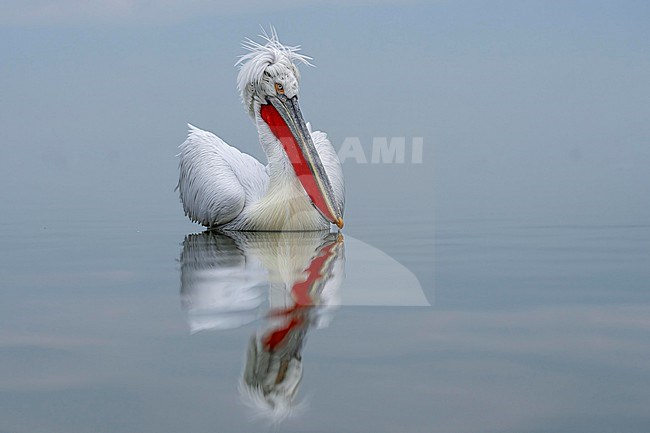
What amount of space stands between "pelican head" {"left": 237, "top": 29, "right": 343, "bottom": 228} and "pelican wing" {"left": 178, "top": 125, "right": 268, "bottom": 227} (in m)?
0.42

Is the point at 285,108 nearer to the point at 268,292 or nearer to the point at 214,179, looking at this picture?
the point at 214,179

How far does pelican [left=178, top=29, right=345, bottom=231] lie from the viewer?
6973 millimetres

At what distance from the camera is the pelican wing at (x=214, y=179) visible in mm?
7176

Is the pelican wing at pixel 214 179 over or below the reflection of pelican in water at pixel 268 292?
over

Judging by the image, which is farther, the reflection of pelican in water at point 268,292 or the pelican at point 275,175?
the pelican at point 275,175

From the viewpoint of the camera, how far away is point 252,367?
9.18 ft

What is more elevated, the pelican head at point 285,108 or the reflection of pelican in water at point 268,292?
the pelican head at point 285,108

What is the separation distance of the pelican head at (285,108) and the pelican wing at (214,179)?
0.42m

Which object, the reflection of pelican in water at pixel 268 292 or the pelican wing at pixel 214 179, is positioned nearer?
the reflection of pelican in water at pixel 268 292

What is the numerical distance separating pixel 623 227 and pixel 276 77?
3.31 metres

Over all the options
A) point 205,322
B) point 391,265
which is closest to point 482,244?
point 391,265

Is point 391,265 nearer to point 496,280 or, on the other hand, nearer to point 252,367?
point 496,280

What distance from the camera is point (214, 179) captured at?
290 inches

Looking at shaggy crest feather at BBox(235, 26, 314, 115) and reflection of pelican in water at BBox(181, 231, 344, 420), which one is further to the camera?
shaggy crest feather at BBox(235, 26, 314, 115)
